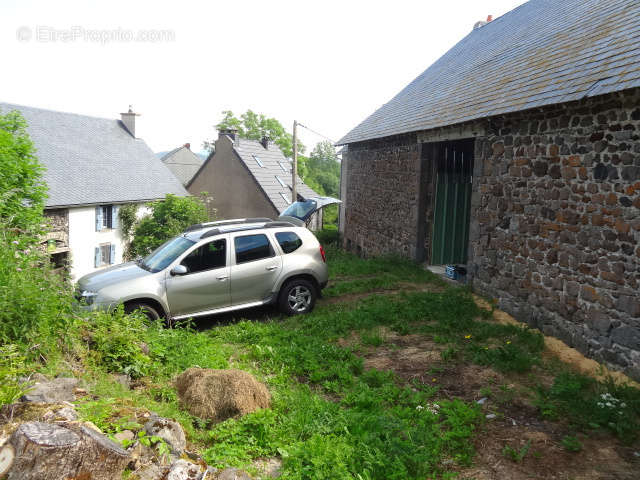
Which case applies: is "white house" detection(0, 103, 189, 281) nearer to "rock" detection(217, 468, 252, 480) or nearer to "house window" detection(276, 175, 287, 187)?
"house window" detection(276, 175, 287, 187)

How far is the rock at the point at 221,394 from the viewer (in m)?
4.78

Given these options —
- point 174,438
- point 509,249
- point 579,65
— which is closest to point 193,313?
point 174,438

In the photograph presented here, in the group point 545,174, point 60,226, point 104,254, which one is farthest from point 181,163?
point 545,174

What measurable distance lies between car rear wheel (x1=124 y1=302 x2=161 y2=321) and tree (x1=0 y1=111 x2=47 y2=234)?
2.20 metres

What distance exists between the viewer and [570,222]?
22.2ft

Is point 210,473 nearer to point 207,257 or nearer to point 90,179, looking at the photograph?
point 207,257

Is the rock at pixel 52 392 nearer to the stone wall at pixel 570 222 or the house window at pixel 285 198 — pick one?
the stone wall at pixel 570 222

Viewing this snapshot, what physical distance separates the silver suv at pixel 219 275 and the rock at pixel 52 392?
2.88m

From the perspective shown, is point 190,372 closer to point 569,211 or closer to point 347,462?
point 347,462

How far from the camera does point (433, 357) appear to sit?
6.37m

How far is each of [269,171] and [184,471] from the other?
1213 inches

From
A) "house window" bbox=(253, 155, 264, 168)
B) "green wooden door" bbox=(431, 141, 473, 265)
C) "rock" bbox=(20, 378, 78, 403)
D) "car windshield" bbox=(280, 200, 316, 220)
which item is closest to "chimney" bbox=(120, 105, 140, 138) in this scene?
"house window" bbox=(253, 155, 264, 168)

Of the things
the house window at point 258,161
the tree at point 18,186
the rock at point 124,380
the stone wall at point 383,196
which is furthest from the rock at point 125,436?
the house window at point 258,161

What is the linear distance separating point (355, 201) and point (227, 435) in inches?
540
